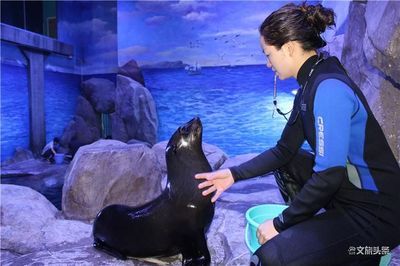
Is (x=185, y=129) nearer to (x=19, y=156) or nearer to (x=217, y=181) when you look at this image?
(x=217, y=181)

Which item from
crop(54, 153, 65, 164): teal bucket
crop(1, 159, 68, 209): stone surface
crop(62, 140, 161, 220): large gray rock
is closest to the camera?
crop(62, 140, 161, 220): large gray rock

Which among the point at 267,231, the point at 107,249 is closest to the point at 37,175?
the point at 107,249

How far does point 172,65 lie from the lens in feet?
25.2

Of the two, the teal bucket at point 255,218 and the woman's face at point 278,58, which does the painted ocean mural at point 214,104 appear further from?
the woman's face at point 278,58

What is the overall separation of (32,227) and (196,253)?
190 centimetres

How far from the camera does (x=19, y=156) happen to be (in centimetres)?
807

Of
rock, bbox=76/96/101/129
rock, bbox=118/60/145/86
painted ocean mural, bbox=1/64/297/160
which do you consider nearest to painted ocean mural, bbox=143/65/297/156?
painted ocean mural, bbox=1/64/297/160

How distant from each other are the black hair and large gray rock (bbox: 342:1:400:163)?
1821 mm

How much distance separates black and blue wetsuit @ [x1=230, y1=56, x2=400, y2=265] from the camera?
1.16 meters

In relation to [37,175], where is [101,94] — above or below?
above

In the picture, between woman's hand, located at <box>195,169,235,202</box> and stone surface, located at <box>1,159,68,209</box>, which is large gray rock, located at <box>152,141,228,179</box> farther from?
woman's hand, located at <box>195,169,235,202</box>

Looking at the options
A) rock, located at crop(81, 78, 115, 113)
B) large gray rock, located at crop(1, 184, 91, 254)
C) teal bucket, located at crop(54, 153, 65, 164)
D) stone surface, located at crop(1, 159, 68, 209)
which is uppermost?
rock, located at crop(81, 78, 115, 113)

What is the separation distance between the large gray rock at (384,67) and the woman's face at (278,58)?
1806mm

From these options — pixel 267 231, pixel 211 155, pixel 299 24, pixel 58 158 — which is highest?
pixel 299 24
